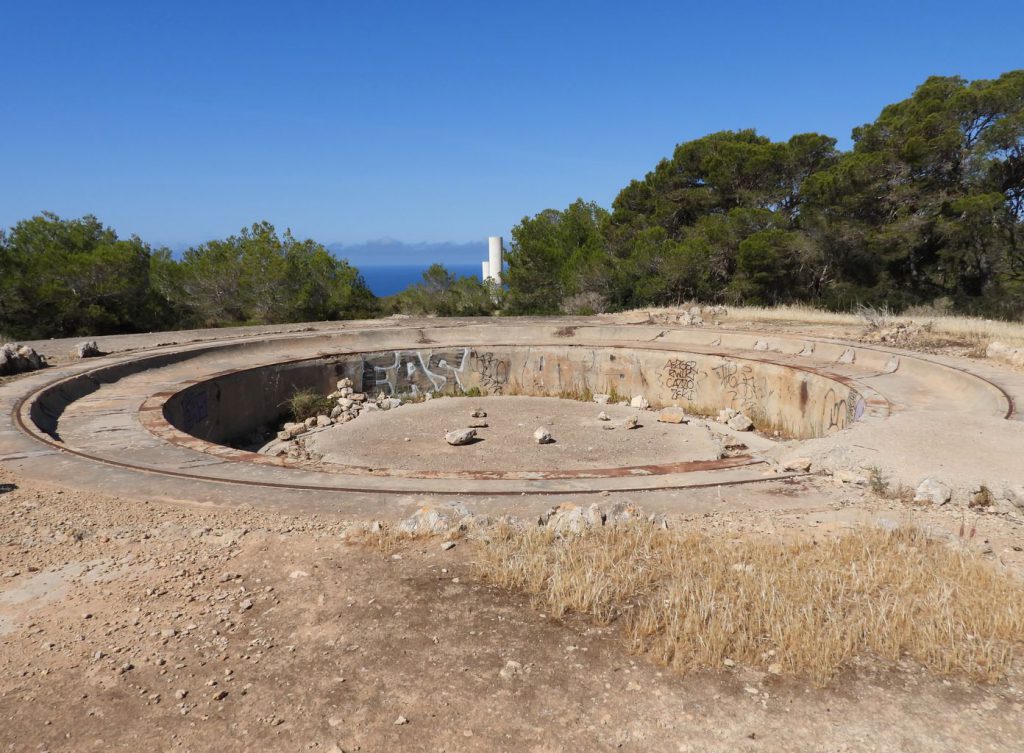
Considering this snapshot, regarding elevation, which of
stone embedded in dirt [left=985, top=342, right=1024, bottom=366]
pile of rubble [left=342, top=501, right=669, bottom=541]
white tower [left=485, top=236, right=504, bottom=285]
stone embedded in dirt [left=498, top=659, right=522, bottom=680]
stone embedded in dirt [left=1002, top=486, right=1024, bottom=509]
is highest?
white tower [left=485, top=236, right=504, bottom=285]

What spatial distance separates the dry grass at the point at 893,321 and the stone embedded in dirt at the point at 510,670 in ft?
43.5

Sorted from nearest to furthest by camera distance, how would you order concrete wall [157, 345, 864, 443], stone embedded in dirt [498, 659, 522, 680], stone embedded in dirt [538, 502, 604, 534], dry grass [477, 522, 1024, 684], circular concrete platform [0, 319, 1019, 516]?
stone embedded in dirt [498, 659, 522, 680], dry grass [477, 522, 1024, 684], stone embedded in dirt [538, 502, 604, 534], circular concrete platform [0, 319, 1019, 516], concrete wall [157, 345, 864, 443]

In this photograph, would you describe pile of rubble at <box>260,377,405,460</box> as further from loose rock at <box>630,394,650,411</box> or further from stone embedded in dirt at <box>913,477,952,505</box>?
stone embedded in dirt at <box>913,477,952,505</box>

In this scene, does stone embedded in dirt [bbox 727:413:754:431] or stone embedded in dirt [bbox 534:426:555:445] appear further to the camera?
stone embedded in dirt [bbox 727:413:754:431]

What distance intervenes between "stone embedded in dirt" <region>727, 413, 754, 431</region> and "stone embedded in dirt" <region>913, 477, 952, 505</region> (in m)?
7.23

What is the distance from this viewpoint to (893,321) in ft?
50.2

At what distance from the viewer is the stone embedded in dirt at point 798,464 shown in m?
6.73

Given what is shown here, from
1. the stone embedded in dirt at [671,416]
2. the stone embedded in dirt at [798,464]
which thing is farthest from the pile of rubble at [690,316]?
the stone embedded in dirt at [798,464]

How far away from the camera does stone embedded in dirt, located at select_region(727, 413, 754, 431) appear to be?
13.0 meters

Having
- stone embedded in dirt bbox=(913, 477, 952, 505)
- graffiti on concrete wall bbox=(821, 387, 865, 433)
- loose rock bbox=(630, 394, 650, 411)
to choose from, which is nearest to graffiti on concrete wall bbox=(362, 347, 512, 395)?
loose rock bbox=(630, 394, 650, 411)

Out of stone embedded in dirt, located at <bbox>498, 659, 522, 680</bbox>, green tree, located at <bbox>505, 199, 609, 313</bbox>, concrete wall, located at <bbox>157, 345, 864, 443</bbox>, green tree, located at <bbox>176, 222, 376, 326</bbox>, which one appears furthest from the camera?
green tree, located at <bbox>505, 199, 609, 313</bbox>

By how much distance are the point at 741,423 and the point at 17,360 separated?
44.3ft

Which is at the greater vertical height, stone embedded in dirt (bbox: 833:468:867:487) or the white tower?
the white tower

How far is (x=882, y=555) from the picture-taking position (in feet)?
14.5
